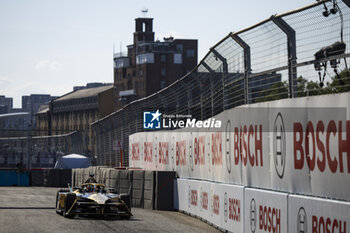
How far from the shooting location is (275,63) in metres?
12.8

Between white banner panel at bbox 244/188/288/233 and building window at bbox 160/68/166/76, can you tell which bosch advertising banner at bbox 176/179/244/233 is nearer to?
white banner panel at bbox 244/188/288/233

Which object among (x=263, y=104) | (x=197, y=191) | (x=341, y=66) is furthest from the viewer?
(x=197, y=191)

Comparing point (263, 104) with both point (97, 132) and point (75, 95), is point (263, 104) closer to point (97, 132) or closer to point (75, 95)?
point (97, 132)

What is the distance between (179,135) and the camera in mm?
20859

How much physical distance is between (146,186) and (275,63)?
31.4 feet

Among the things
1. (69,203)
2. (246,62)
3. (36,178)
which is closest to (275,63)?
(246,62)

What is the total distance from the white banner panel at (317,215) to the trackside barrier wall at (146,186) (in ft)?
31.3

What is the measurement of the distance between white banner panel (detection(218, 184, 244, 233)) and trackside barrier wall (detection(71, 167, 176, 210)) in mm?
5191

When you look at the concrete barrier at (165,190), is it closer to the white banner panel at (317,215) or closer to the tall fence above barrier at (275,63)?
the tall fence above barrier at (275,63)

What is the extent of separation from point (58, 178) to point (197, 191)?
2383 cm

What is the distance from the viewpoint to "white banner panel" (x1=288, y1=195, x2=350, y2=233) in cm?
957

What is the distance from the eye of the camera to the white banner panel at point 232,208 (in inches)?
549

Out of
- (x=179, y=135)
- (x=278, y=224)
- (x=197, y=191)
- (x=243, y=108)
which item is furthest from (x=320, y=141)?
(x=179, y=135)

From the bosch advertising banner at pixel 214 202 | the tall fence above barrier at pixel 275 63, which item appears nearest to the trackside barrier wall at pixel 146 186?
the bosch advertising banner at pixel 214 202
